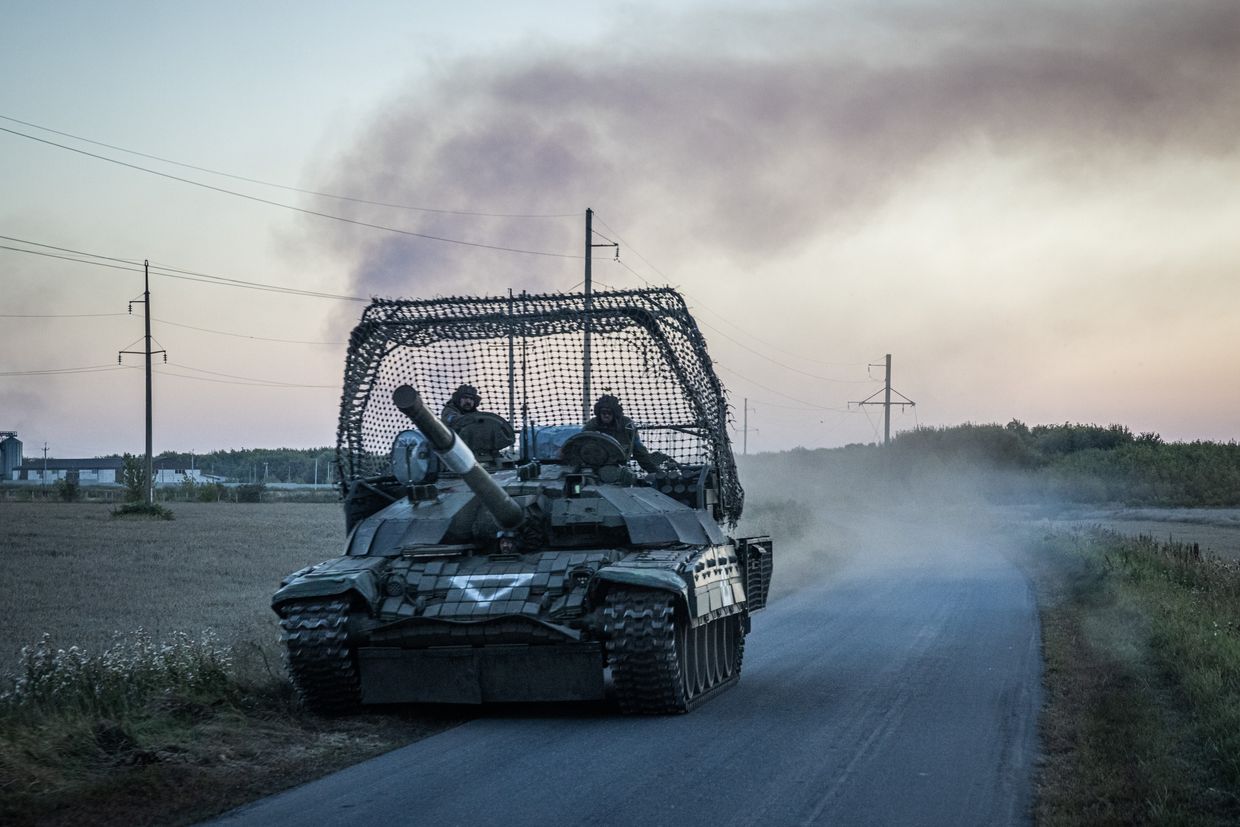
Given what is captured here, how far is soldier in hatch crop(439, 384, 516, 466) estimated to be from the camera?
14961 mm

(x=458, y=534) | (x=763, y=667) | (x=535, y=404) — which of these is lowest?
(x=763, y=667)

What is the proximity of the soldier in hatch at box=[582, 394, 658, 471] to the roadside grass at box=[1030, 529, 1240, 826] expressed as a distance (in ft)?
15.4

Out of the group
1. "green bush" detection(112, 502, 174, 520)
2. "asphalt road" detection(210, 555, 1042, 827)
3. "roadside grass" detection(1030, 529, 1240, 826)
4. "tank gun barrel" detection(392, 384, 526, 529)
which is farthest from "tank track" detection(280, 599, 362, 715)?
"green bush" detection(112, 502, 174, 520)

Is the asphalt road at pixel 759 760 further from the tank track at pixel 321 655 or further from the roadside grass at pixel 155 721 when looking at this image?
the tank track at pixel 321 655

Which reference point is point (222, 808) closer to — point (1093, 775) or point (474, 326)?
point (1093, 775)

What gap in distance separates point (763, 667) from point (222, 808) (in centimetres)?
795

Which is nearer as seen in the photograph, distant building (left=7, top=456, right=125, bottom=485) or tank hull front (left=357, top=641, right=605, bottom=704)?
tank hull front (left=357, top=641, right=605, bottom=704)

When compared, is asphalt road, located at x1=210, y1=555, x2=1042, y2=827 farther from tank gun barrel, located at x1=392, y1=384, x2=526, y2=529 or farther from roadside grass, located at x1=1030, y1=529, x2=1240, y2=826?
tank gun barrel, located at x1=392, y1=384, x2=526, y2=529

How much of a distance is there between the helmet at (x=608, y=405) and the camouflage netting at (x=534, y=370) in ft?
1.61

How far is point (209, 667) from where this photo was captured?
1173cm

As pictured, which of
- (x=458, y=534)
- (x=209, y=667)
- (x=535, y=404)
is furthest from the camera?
(x=535, y=404)

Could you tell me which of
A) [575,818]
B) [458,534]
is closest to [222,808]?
[575,818]

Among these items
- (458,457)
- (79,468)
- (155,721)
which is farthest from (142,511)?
(79,468)

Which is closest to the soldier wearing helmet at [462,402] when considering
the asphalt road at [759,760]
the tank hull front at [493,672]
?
the asphalt road at [759,760]
